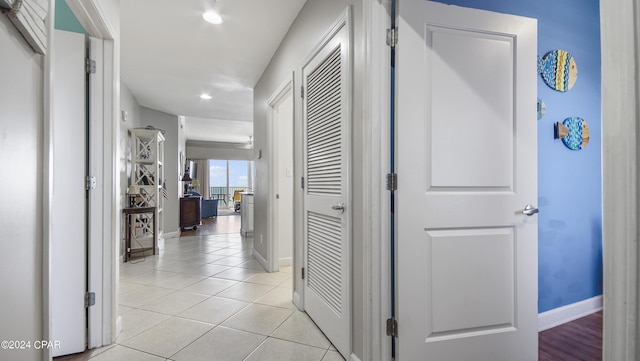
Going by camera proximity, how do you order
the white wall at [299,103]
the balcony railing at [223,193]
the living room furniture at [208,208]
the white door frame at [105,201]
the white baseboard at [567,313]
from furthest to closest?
→ the balcony railing at [223,193], the living room furniture at [208,208], the white baseboard at [567,313], the white door frame at [105,201], the white wall at [299,103]

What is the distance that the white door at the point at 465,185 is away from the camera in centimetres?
147

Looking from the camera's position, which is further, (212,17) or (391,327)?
(212,17)

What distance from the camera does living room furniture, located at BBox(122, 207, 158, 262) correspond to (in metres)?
4.16

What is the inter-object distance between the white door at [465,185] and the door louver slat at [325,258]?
1.60ft

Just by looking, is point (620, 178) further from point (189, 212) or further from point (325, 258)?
point (189, 212)

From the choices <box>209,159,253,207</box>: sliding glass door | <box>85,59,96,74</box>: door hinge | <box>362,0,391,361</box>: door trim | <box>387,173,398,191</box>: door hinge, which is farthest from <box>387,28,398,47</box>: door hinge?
<box>209,159,253,207</box>: sliding glass door

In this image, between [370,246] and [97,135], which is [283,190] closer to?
[97,135]

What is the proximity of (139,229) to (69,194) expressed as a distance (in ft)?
9.45

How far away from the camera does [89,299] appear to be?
71.9 inches

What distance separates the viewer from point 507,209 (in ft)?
5.28

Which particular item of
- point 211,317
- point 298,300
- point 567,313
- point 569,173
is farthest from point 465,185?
point 211,317

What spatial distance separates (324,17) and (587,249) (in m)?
2.51

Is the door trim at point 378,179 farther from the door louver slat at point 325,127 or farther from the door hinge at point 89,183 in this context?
the door hinge at point 89,183

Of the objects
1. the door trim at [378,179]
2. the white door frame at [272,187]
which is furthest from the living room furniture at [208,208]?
the door trim at [378,179]
